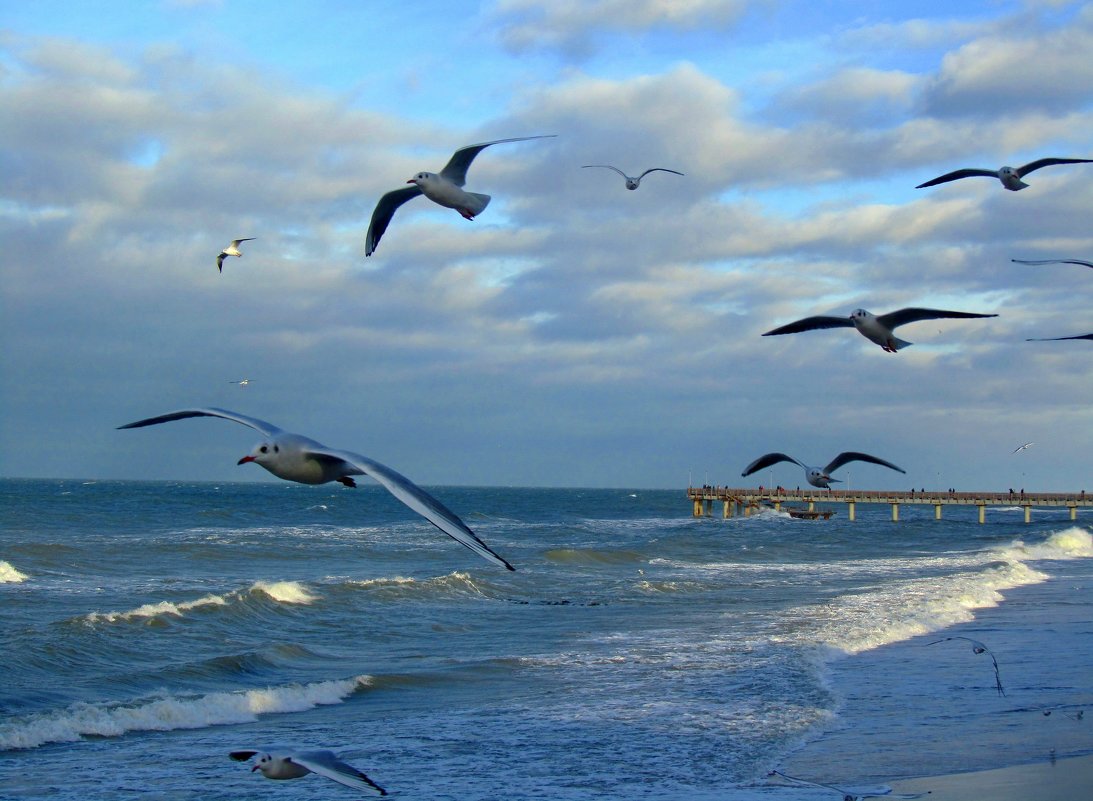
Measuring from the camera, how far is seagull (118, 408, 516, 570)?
6742mm

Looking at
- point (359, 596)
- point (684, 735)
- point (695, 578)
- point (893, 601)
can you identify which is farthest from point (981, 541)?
point (684, 735)

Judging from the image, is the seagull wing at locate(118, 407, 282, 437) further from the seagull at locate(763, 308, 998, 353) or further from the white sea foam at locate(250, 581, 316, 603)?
the white sea foam at locate(250, 581, 316, 603)

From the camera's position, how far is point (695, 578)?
34.0m

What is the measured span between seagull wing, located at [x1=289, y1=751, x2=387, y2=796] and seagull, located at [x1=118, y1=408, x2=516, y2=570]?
1445 millimetres

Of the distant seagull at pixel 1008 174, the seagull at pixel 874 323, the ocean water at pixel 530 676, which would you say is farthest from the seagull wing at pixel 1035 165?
the ocean water at pixel 530 676

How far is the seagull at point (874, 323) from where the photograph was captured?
466 inches

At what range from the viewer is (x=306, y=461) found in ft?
26.8

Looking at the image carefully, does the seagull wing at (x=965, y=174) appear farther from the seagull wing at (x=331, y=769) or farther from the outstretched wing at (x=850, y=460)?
the seagull wing at (x=331, y=769)

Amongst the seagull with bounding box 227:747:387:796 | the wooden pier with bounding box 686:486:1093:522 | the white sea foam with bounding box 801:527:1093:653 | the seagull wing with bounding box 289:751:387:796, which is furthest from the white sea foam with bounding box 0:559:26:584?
the wooden pier with bounding box 686:486:1093:522

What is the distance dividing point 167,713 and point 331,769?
869 centimetres

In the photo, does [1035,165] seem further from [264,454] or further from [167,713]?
[167,713]

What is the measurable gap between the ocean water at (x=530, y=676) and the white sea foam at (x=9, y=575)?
0.27 meters

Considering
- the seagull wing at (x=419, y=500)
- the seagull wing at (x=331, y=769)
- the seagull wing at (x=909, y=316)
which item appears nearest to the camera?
the seagull wing at (x=419, y=500)

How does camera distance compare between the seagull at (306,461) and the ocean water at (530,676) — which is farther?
the ocean water at (530,676)
